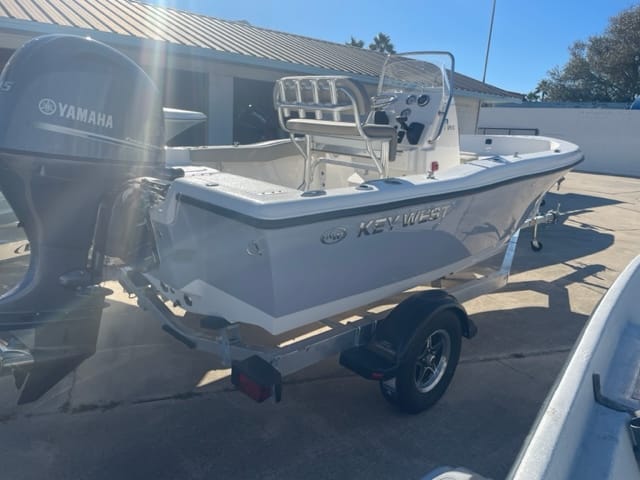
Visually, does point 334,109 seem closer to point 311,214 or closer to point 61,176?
point 311,214

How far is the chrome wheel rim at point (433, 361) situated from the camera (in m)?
2.81

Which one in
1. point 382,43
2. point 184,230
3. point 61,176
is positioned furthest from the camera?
point 382,43

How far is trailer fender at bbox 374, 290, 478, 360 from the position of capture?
260 cm

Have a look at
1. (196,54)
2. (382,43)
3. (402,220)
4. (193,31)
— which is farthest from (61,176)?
(382,43)

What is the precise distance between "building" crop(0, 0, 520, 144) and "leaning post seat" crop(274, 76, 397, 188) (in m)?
2.67

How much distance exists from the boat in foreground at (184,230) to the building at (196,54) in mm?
3919

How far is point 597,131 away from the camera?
20.1 m

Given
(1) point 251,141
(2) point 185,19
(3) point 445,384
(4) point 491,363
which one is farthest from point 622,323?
(2) point 185,19

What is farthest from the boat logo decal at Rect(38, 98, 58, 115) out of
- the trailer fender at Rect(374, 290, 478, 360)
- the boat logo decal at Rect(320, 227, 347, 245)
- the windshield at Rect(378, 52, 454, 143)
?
the windshield at Rect(378, 52, 454, 143)

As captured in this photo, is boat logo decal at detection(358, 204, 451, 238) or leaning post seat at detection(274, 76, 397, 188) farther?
leaning post seat at detection(274, 76, 397, 188)

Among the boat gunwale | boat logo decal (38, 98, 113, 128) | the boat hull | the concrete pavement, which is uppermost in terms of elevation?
boat logo decal (38, 98, 113, 128)

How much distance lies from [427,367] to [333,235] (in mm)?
1105

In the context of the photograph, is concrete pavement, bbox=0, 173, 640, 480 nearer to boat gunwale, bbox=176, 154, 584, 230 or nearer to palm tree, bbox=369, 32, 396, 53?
boat gunwale, bbox=176, 154, 584, 230

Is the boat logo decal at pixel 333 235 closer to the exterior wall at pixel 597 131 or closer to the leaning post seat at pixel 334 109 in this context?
the leaning post seat at pixel 334 109
